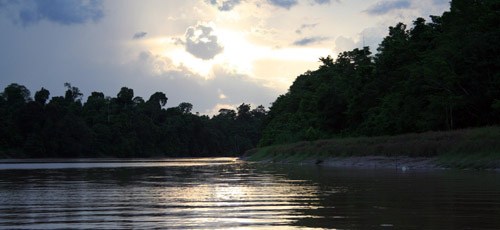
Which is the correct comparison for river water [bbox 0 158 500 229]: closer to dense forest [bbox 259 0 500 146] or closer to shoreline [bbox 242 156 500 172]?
shoreline [bbox 242 156 500 172]

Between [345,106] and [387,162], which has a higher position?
[345,106]

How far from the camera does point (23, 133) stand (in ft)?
422

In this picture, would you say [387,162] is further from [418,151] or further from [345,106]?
[345,106]

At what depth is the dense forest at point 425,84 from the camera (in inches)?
2098

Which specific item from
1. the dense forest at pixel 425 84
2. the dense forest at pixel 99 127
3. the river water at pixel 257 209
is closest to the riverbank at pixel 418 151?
the dense forest at pixel 425 84

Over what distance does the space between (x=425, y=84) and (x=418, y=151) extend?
1732 centimetres

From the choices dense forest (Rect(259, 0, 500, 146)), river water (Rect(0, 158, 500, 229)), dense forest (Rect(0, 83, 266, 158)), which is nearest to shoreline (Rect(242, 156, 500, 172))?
dense forest (Rect(259, 0, 500, 146))

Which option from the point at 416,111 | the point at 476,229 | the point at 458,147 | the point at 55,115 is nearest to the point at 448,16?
the point at 416,111

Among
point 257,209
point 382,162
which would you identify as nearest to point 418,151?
point 382,162

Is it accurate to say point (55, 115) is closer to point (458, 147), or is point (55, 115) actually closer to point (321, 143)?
point (321, 143)

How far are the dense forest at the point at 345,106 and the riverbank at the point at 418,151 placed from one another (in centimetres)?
813

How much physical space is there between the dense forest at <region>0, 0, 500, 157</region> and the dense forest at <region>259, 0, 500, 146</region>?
0.38 feet

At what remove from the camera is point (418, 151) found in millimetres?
44500

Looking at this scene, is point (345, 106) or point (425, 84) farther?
point (345, 106)
